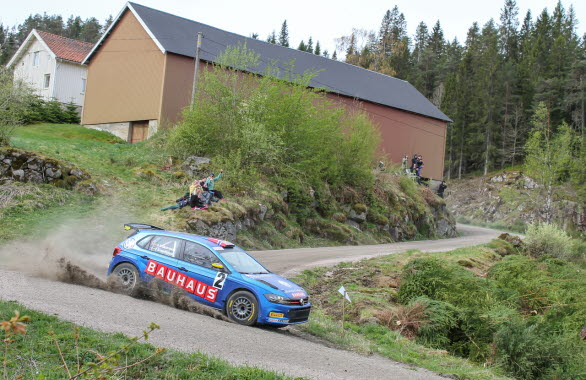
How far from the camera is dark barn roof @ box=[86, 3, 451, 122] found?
37.0 meters

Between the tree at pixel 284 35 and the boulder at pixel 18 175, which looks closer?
the boulder at pixel 18 175

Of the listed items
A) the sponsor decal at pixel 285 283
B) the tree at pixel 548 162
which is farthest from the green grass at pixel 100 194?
the tree at pixel 548 162

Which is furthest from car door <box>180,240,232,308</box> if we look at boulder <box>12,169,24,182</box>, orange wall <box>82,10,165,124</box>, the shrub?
orange wall <box>82,10,165,124</box>

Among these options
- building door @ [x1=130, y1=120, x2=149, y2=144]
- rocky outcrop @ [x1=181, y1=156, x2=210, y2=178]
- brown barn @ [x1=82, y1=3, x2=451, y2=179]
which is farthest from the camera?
building door @ [x1=130, y1=120, x2=149, y2=144]

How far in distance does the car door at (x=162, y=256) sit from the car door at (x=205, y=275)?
0.23m

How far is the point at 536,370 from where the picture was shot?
12.8 m

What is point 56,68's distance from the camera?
45.8 metres

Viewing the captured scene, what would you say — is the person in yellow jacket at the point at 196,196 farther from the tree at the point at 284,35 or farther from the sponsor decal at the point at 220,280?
the tree at the point at 284,35

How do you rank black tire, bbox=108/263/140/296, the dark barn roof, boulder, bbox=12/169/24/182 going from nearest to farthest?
black tire, bbox=108/263/140/296
boulder, bbox=12/169/24/182
the dark barn roof

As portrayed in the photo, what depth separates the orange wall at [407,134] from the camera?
149ft

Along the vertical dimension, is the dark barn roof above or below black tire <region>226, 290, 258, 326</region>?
above

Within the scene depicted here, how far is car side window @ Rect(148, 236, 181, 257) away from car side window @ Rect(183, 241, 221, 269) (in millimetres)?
245

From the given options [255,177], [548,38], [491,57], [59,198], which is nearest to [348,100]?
[255,177]

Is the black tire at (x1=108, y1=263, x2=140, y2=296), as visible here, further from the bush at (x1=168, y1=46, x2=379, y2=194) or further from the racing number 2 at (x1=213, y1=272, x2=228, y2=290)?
the bush at (x1=168, y1=46, x2=379, y2=194)
